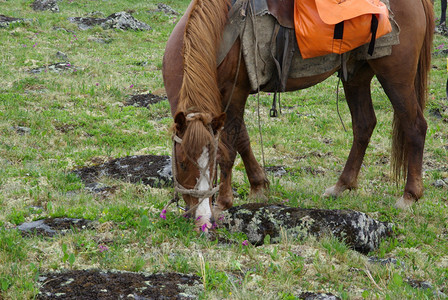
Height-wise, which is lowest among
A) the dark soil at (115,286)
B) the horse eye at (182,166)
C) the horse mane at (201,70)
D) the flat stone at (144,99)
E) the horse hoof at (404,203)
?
the flat stone at (144,99)

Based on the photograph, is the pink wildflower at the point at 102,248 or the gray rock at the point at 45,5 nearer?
the pink wildflower at the point at 102,248

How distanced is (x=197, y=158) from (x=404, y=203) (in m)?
3.21

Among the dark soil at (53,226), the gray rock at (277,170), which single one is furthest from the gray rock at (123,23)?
the dark soil at (53,226)

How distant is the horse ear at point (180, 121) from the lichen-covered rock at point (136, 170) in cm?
207

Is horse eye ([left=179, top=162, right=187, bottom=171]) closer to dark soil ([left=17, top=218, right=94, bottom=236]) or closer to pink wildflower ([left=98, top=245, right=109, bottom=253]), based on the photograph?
pink wildflower ([left=98, top=245, right=109, bottom=253])

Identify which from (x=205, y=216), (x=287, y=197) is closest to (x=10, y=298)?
(x=205, y=216)

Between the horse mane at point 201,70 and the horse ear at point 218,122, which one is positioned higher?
the horse mane at point 201,70

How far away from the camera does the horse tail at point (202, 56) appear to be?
425cm

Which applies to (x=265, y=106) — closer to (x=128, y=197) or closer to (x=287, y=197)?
(x=287, y=197)

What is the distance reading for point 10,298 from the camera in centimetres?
301

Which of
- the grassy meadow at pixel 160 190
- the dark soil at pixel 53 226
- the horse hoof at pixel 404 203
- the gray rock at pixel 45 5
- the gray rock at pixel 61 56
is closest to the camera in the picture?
the grassy meadow at pixel 160 190

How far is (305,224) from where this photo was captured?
464cm

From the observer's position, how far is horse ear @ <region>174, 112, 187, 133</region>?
13.2 ft

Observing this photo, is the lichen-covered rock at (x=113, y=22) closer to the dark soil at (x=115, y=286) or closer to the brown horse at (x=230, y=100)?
the brown horse at (x=230, y=100)
